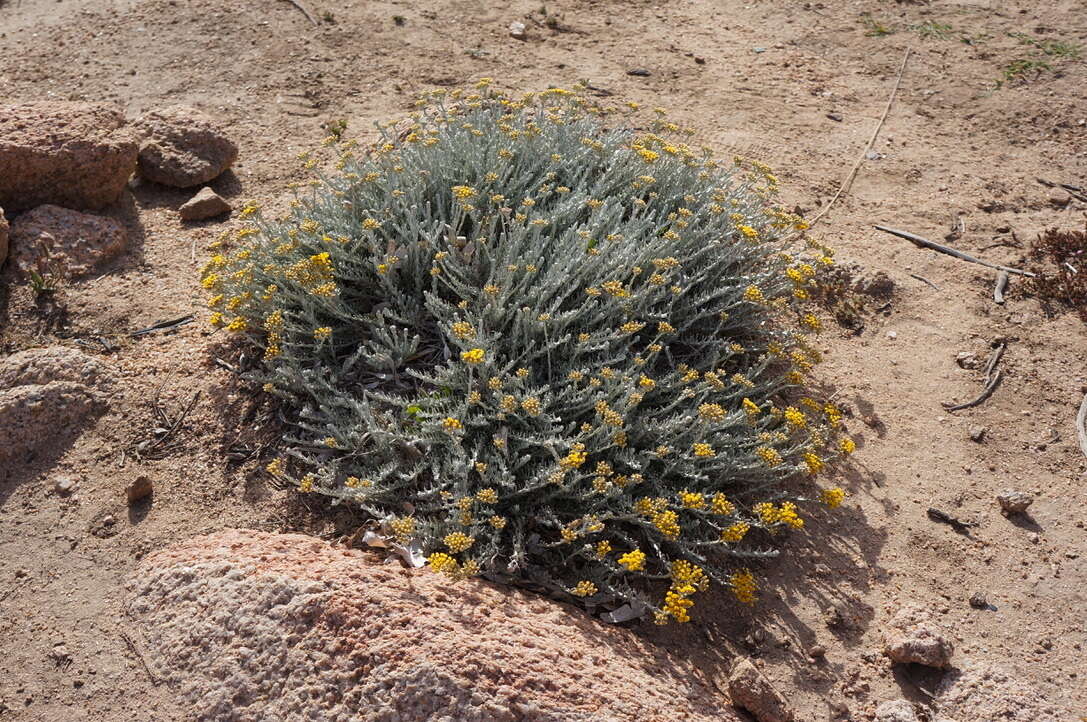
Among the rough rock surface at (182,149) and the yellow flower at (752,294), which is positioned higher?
the yellow flower at (752,294)

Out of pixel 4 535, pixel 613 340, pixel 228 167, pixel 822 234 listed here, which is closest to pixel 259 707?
pixel 4 535

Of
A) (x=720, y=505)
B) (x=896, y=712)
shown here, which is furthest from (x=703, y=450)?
(x=896, y=712)

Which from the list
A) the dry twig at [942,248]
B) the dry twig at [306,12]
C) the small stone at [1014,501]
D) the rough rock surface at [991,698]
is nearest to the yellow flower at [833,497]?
the rough rock surface at [991,698]

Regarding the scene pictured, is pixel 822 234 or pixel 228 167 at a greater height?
pixel 822 234

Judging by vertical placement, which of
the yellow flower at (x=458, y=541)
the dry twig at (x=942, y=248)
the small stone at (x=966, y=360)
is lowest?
the yellow flower at (x=458, y=541)

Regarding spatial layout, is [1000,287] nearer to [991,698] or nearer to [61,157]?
[991,698]

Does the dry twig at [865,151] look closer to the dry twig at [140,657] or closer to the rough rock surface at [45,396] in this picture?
the rough rock surface at [45,396]

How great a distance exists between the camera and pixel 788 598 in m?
3.41

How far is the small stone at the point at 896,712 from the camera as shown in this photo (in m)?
3.00

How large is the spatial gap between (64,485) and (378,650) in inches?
71.3

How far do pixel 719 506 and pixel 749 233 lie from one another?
4.98 ft

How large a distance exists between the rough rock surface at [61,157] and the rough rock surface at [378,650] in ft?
9.83

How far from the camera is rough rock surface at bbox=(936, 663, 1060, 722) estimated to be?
3006mm

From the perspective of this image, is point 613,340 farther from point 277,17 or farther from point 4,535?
point 277,17
